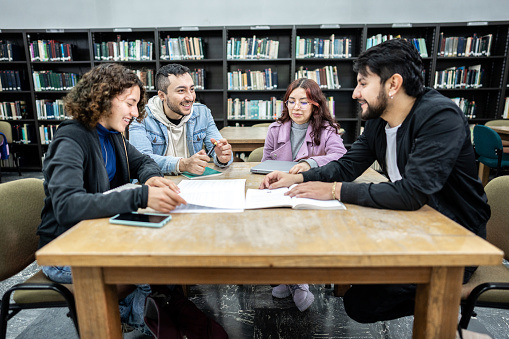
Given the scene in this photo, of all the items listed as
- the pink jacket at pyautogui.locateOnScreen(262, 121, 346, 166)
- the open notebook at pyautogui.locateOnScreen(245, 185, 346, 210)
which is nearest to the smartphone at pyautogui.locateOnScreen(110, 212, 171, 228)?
the open notebook at pyautogui.locateOnScreen(245, 185, 346, 210)

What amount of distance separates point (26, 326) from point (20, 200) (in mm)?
799

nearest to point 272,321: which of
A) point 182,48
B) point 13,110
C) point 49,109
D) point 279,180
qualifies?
point 279,180

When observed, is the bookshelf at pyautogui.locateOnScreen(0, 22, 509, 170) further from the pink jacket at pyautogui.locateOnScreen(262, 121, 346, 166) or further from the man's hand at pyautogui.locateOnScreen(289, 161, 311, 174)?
the man's hand at pyautogui.locateOnScreen(289, 161, 311, 174)

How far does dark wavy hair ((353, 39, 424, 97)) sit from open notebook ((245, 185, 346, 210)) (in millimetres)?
500

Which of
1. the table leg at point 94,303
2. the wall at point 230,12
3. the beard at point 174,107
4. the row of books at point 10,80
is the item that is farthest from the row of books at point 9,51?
the table leg at point 94,303

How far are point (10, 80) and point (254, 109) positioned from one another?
3.58 meters

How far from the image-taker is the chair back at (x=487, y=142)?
→ 3.33 meters

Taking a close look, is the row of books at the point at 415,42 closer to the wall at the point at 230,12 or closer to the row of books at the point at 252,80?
the wall at the point at 230,12

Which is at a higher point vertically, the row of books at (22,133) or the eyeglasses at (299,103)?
the eyeglasses at (299,103)

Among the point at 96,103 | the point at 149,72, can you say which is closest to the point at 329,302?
the point at 96,103

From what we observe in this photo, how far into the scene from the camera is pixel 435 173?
1.03 metres

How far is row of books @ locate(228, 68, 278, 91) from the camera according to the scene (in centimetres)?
469

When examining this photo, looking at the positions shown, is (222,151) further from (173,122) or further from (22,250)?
(22,250)

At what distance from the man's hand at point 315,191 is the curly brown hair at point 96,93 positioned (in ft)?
2.46
